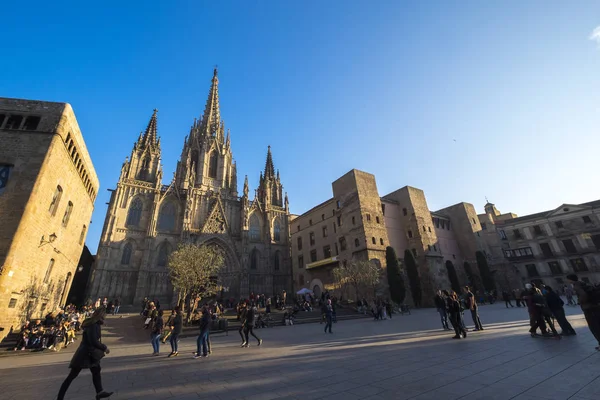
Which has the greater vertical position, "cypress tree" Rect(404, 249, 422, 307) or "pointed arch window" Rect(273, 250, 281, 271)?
"pointed arch window" Rect(273, 250, 281, 271)

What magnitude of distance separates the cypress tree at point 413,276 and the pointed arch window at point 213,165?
31.1 meters

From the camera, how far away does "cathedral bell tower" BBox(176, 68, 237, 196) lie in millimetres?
40688

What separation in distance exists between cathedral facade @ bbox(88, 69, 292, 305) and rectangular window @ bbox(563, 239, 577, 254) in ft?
134

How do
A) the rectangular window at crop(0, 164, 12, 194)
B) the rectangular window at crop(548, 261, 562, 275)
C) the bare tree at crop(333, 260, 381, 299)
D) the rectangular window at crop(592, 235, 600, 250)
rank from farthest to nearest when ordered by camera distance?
the rectangular window at crop(548, 261, 562, 275), the rectangular window at crop(592, 235, 600, 250), the bare tree at crop(333, 260, 381, 299), the rectangular window at crop(0, 164, 12, 194)

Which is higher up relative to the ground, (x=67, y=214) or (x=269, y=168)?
(x=269, y=168)

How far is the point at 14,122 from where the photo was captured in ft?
46.4

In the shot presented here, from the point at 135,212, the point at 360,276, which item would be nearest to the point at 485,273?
the point at 360,276

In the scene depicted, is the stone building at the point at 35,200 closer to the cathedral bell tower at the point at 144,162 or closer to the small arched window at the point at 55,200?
the small arched window at the point at 55,200

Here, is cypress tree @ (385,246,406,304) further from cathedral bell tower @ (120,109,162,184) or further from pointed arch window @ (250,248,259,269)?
cathedral bell tower @ (120,109,162,184)

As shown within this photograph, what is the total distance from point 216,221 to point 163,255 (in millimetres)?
7650

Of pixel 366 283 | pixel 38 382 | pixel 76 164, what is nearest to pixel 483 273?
pixel 366 283

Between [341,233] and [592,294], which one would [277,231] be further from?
[592,294]

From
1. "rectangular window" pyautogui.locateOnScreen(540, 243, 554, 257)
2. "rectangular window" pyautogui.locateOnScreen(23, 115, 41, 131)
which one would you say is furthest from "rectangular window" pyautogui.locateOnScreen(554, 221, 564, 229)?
"rectangular window" pyautogui.locateOnScreen(23, 115, 41, 131)

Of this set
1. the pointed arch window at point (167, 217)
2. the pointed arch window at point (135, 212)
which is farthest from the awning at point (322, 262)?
the pointed arch window at point (135, 212)
